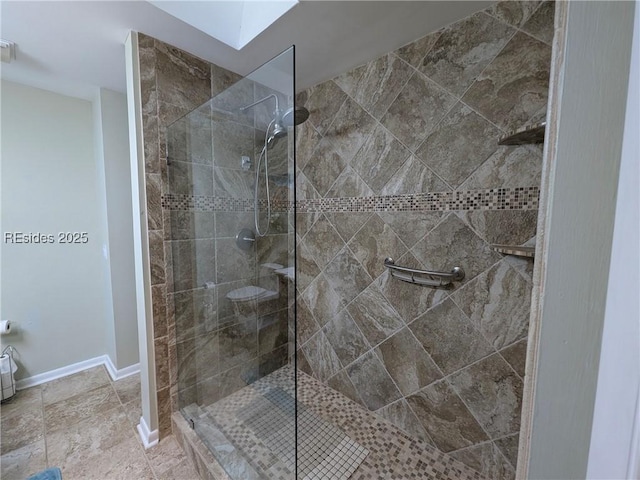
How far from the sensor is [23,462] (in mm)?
1384

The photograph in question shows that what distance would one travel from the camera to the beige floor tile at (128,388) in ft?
6.19

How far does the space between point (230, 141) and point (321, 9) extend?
85 cm

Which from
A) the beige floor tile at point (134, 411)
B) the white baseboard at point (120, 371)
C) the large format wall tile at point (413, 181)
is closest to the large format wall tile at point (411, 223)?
the large format wall tile at point (413, 181)

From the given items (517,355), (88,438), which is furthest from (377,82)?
(88,438)

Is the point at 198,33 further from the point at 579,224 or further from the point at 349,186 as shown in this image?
the point at 579,224

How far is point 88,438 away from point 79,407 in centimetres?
38

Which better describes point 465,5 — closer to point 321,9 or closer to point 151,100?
point 321,9

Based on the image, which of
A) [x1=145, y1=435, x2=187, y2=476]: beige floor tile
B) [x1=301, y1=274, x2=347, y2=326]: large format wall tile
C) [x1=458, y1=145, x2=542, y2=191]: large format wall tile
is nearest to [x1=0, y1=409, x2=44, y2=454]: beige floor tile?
[x1=145, y1=435, x2=187, y2=476]: beige floor tile

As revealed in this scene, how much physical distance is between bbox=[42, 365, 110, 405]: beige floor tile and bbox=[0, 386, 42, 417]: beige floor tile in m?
0.03

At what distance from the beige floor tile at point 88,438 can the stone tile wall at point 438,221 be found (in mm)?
1427

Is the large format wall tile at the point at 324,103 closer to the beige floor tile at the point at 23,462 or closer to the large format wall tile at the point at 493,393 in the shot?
the large format wall tile at the point at 493,393

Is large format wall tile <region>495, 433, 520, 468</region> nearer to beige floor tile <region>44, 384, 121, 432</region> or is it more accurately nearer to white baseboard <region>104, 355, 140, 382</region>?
beige floor tile <region>44, 384, 121, 432</region>

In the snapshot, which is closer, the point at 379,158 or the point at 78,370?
the point at 379,158

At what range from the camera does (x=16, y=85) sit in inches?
72.3
